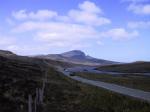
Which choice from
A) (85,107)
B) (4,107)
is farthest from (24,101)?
(85,107)

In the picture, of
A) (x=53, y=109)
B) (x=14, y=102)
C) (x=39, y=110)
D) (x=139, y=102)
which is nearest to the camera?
(x=39, y=110)

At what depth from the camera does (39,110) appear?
21.2 meters

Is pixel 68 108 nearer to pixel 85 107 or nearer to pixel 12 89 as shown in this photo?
pixel 85 107

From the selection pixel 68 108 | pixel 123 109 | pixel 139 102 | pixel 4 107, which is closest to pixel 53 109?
pixel 68 108

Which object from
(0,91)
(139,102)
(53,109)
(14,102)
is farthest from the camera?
(0,91)

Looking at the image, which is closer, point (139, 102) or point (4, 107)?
point (4, 107)

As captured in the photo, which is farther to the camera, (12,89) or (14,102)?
(12,89)

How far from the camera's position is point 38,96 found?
23.8 meters

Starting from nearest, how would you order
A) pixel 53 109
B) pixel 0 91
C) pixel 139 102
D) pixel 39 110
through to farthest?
pixel 39 110 < pixel 53 109 < pixel 139 102 < pixel 0 91

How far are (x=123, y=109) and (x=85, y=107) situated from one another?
8.69ft

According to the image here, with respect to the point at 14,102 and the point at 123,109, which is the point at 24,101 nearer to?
the point at 14,102

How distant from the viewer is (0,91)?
28.4 meters

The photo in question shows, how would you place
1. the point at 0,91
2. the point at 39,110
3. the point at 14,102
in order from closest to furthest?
the point at 39,110, the point at 14,102, the point at 0,91

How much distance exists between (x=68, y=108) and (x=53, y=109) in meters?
1.26
